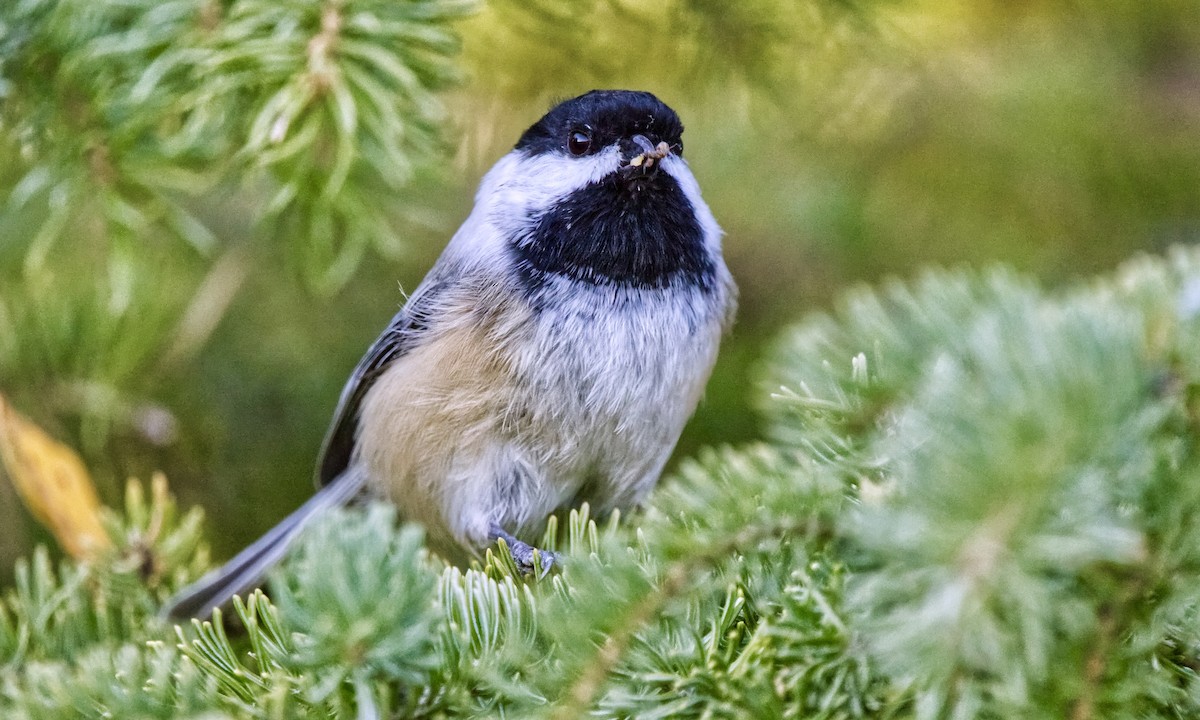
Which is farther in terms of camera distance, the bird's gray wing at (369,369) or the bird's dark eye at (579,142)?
the bird's gray wing at (369,369)

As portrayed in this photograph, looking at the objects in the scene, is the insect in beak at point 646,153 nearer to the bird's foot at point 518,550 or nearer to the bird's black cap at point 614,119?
the bird's black cap at point 614,119

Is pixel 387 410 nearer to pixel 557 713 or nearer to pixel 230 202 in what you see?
pixel 230 202

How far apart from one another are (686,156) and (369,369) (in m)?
0.68

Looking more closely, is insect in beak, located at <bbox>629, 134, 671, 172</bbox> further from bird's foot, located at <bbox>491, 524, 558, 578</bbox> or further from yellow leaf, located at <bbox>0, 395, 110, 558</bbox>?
yellow leaf, located at <bbox>0, 395, 110, 558</bbox>

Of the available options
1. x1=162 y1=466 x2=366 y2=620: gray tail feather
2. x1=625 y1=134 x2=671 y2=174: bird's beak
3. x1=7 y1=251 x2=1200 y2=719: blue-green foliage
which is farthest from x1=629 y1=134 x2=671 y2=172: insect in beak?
x1=162 y1=466 x2=366 y2=620: gray tail feather

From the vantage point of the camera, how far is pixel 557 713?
626 mm

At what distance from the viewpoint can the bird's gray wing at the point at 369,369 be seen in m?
1.48

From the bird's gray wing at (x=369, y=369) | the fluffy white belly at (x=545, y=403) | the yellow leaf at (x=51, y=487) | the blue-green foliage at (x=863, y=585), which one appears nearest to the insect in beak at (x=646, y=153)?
the fluffy white belly at (x=545, y=403)

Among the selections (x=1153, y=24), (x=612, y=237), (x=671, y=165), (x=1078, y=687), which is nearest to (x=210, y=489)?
(x=612, y=237)

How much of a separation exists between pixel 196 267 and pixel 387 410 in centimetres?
39

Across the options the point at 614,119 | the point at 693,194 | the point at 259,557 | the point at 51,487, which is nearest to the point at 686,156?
the point at 693,194

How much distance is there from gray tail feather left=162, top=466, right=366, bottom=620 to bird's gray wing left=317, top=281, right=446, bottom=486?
30 mm

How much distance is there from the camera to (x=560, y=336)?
4.27 feet

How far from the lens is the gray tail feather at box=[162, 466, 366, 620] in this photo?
139 cm
